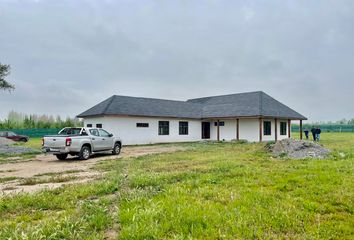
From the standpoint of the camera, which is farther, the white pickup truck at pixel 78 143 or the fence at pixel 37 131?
the fence at pixel 37 131

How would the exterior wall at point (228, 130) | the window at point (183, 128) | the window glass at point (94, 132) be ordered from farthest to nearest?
1. the window at point (183, 128)
2. the exterior wall at point (228, 130)
3. the window glass at point (94, 132)

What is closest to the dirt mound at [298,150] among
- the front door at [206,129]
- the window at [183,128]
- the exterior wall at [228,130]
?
the exterior wall at [228,130]

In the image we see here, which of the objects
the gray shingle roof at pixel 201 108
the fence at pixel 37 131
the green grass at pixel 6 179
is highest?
the gray shingle roof at pixel 201 108

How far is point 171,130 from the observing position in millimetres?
29719

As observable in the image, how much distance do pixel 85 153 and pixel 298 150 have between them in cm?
1146

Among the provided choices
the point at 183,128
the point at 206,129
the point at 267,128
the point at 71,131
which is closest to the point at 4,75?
the point at 71,131

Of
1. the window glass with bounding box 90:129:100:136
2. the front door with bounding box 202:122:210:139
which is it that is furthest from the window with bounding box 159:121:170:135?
the window glass with bounding box 90:129:100:136

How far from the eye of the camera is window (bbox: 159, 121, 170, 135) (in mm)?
28828

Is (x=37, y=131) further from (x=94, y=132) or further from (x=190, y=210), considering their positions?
(x=190, y=210)

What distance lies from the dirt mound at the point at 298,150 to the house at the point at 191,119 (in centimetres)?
1145

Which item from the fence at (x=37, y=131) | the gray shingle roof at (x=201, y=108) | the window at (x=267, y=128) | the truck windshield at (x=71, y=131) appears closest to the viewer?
the truck windshield at (x=71, y=131)

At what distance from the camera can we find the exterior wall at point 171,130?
25641 mm

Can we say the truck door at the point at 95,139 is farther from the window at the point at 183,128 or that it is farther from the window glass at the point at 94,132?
the window at the point at 183,128

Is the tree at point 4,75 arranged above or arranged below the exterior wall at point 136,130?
above
